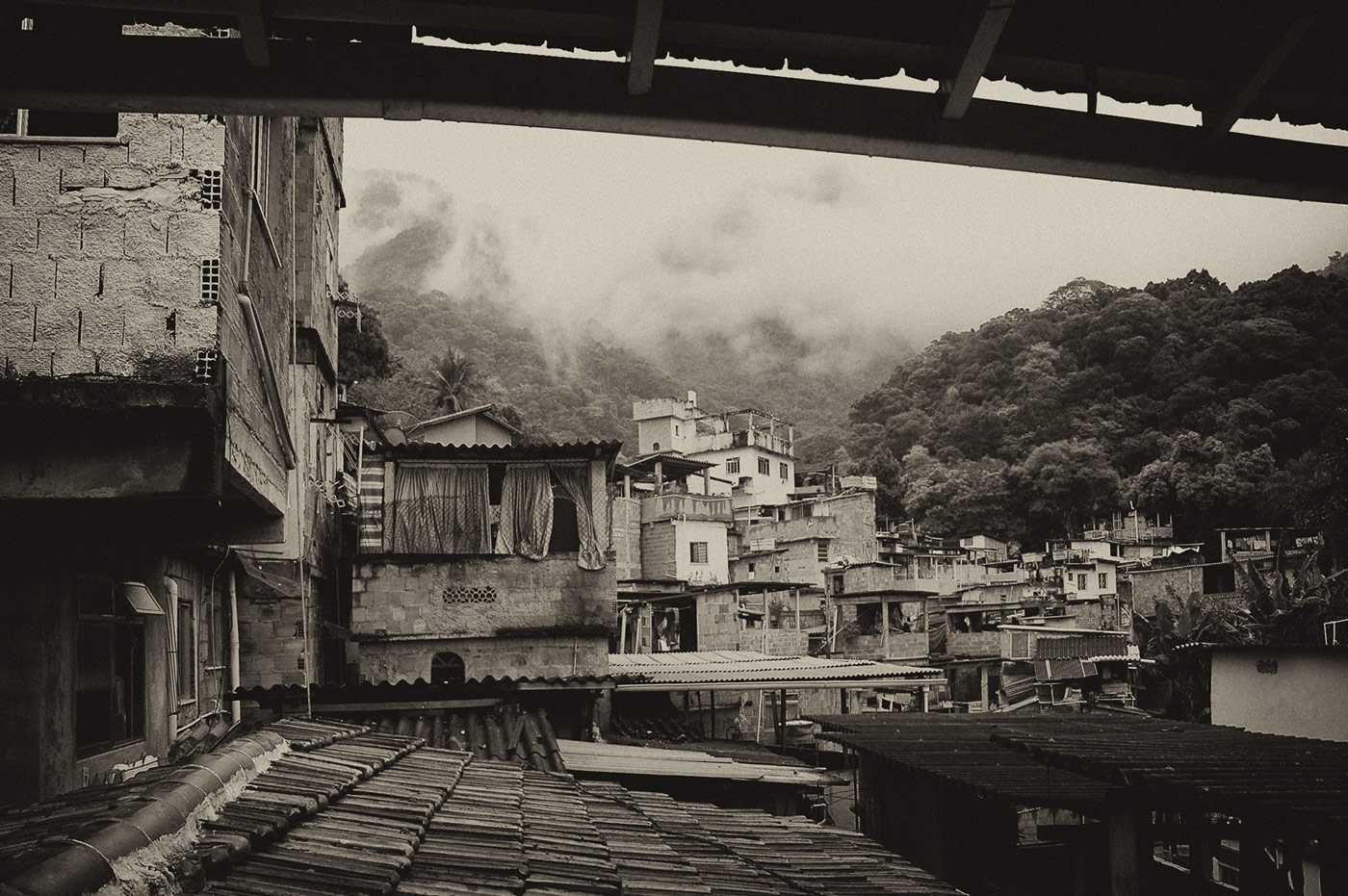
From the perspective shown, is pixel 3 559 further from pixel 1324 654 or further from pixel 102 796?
pixel 1324 654

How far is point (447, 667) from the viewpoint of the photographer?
19.0 metres

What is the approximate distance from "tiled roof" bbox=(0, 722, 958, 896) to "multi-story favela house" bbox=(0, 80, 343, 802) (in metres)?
2.27

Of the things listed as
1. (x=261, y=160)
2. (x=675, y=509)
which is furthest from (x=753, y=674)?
(x=675, y=509)

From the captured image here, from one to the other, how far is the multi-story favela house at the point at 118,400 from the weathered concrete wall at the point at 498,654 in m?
8.08

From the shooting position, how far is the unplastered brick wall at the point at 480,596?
62.1 feet

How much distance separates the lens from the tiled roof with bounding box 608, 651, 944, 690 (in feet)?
54.5

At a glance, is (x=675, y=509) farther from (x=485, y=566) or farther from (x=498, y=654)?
(x=498, y=654)

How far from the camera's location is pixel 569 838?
4.93 m

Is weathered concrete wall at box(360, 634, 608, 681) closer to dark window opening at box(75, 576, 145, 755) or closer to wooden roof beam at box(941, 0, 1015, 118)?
dark window opening at box(75, 576, 145, 755)

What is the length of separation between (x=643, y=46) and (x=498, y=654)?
1613 centimetres

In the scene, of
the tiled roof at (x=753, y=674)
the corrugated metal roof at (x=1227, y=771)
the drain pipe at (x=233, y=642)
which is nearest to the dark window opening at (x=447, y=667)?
the tiled roof at (x=753, y=674)

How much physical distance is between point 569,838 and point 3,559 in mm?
5474

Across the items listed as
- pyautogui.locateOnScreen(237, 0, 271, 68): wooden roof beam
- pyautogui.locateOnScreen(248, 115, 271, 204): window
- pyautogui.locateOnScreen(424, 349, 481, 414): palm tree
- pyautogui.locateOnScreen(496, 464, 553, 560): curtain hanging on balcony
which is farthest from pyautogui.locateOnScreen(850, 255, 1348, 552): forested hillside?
pyautogui.locateOnScreen(237, 0, 271, 68): wooden roof beam

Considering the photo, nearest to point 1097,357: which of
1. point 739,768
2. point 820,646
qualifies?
point 820,646
